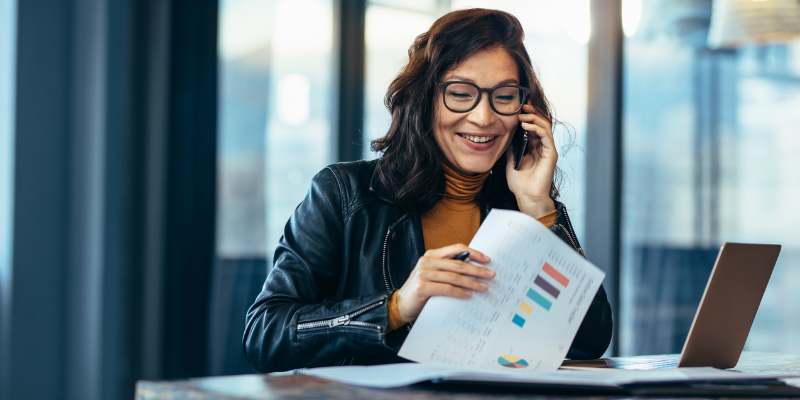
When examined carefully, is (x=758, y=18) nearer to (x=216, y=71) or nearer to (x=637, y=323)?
(x=637, y=323)

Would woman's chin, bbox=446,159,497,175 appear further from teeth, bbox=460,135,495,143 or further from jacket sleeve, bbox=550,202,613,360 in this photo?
jacket sleeve, bbox=550,202,613,360

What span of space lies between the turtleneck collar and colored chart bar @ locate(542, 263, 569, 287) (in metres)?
0.61

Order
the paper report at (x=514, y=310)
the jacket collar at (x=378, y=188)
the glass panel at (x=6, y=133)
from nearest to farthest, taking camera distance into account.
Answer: the paper report at (x=514, y=310) → the jacket collar at (x=378, y=188) → the glass panel at (x=6, y=133)

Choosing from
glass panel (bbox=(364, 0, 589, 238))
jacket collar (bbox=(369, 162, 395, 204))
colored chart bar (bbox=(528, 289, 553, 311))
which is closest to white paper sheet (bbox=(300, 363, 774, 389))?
colored chart bar (bbox=(528, 289, 553, 311))

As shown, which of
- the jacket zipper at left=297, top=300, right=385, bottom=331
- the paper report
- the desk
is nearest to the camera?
the desk

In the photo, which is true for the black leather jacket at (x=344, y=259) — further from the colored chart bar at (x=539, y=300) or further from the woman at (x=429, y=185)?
the colored chart bar at (x=539, y=300)

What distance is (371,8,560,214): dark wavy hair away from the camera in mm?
1421

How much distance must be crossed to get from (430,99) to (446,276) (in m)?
0.67

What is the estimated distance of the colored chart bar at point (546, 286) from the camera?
899mm

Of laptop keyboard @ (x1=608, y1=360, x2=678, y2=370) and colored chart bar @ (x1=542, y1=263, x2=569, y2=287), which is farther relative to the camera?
laptop keyboard @ (x1=608, y1=360, x2=678, y2=370)

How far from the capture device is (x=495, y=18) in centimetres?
148

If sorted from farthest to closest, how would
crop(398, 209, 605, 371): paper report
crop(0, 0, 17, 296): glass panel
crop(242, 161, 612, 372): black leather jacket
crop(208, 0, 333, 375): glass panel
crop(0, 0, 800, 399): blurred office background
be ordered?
crop(208, 0, 333, 375): glass panel, crop(0, 0, 800, 399): blurred office background, crop(0, 0, 17, 296): glass panel, crop(242, 161, 612, 372): black leather jacket, crop(398, 209, 605, 371): paper report

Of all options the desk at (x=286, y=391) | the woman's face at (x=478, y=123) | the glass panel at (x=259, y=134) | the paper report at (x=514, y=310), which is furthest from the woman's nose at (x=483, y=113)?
the glass panel at (x=259, y=134)

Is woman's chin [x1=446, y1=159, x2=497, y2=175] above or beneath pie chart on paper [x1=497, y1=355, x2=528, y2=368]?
above
